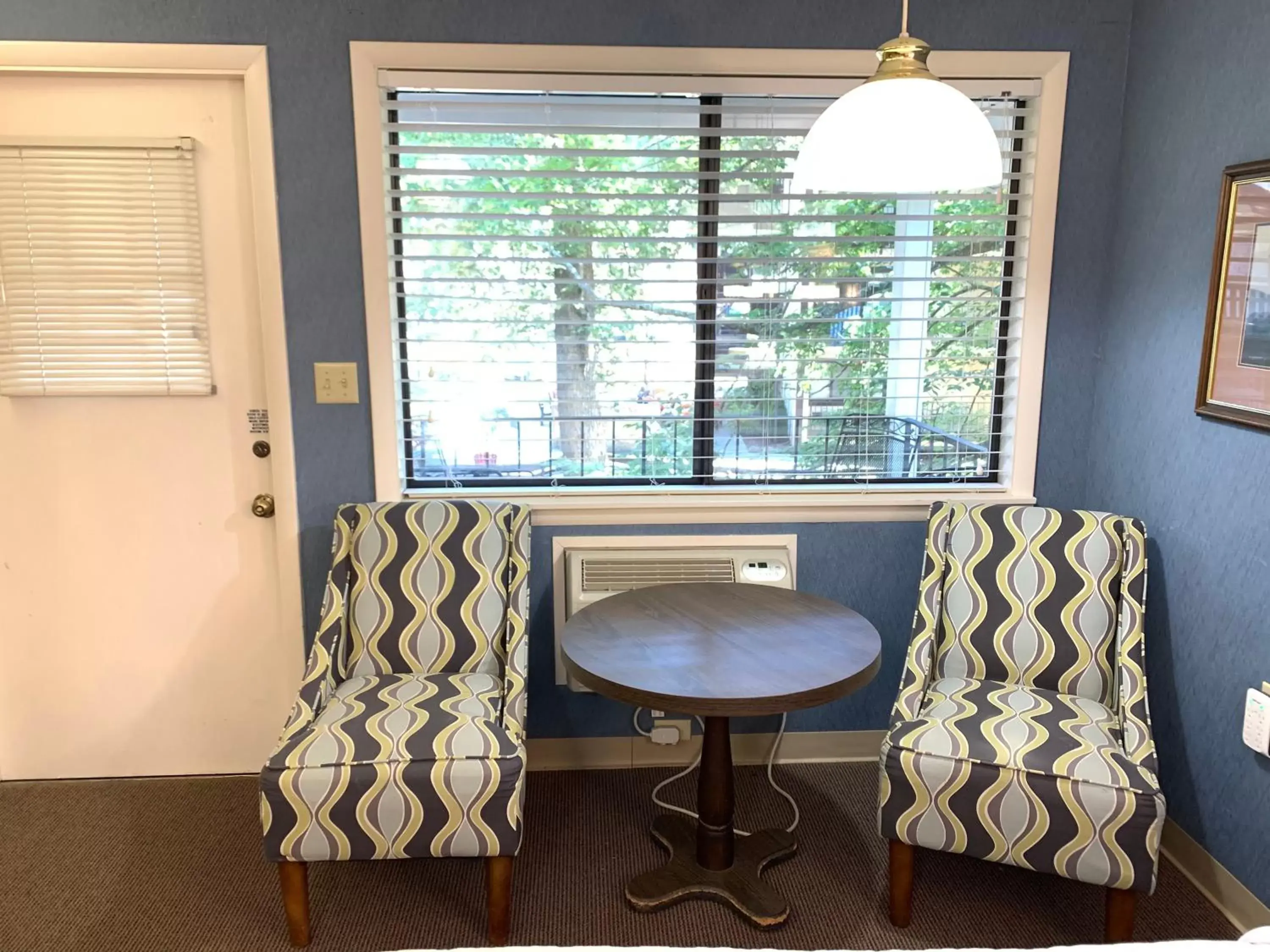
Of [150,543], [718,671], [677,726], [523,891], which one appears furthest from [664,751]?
[150,543]

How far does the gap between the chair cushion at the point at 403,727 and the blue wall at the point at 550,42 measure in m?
0.52

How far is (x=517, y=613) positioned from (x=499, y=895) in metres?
0.68

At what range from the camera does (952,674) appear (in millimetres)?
2377

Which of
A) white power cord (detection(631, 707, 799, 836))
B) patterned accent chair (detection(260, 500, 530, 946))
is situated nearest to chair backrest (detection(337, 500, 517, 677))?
patterned accent chair (detection(260, 500, 530, 946))

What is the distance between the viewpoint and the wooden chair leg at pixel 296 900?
6.49ft

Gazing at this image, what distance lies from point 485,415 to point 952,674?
4.87 feet

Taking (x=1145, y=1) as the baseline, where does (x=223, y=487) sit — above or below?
below

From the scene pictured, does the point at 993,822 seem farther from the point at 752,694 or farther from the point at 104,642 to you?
the point at 104,642

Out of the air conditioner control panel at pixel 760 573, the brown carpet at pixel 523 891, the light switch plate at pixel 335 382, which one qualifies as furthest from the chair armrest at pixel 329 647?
the air conditioner control panel at pixel 760 573

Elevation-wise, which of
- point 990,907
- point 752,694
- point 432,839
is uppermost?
point 752,694

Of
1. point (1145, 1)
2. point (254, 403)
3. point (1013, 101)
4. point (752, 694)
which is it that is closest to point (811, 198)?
point (1013, 101)

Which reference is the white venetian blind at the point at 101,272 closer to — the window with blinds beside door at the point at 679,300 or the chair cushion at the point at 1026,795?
the window with blinds beside door at the point at 679,300

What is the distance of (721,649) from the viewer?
2016 millimetres

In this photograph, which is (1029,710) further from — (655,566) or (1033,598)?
(655,566)
